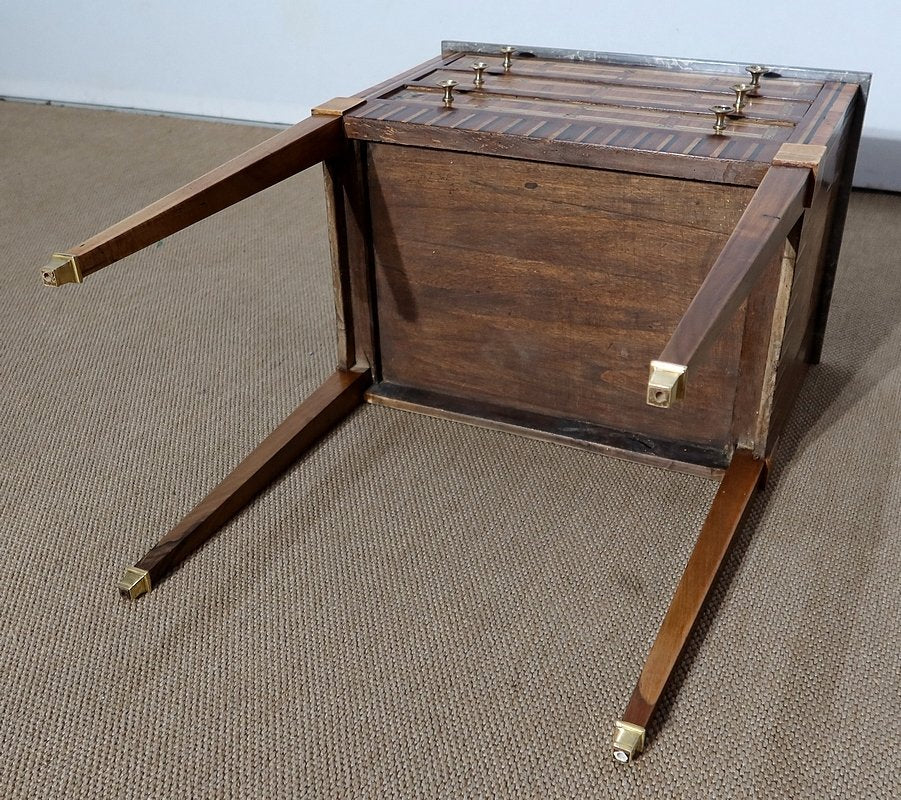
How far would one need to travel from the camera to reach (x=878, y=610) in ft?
4.04

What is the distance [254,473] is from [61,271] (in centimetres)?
46

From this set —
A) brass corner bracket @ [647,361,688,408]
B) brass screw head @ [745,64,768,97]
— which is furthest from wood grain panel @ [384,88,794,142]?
brass corner bracket @ [647,361,688,408]

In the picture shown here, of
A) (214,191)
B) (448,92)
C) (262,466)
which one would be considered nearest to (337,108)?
(448,92)

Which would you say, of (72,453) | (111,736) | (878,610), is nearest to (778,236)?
(878,610)

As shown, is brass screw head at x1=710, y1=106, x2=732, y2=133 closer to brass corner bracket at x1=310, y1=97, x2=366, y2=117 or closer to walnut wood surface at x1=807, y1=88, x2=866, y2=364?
walnut wood surface at x1=807, y1=88, x2=866, y2=364

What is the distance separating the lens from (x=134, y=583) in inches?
49.7

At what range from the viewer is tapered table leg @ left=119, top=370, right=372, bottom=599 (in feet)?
4.24

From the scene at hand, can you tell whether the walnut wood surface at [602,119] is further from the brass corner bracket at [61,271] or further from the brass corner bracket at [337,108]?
the brass corner bracket at [61,271]

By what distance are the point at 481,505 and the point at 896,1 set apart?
1631mm

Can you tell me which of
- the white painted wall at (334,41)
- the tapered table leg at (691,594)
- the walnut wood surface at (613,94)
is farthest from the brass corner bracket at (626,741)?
the white painted wall at (334,41)

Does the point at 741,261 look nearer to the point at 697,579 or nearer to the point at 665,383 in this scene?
the point at 665,383

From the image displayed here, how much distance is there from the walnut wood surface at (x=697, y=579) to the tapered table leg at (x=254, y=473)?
59 centimetres

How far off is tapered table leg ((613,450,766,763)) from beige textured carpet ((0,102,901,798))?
0.04 m

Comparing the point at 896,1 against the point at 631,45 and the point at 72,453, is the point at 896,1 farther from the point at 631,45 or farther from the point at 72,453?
the point at 72,453
